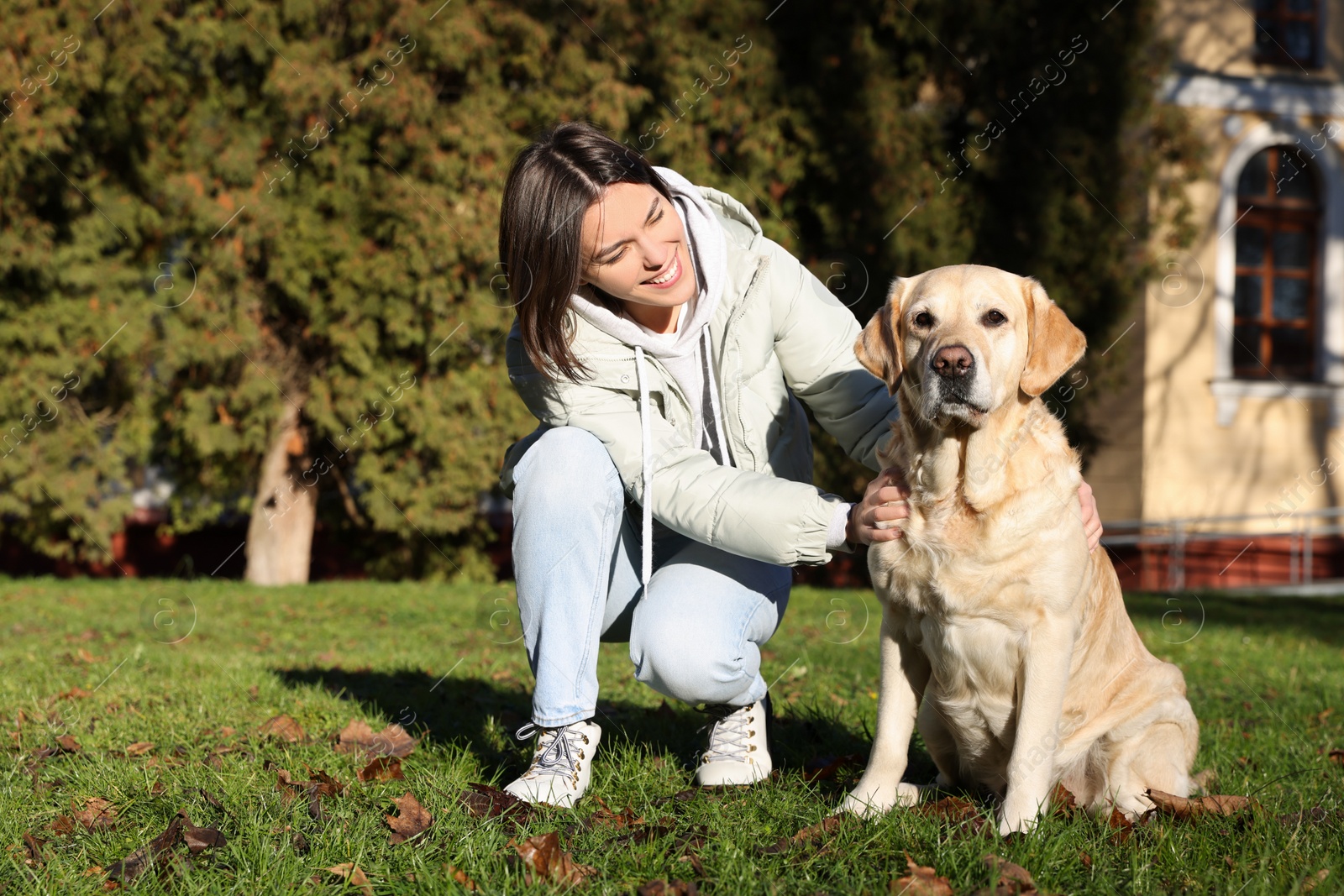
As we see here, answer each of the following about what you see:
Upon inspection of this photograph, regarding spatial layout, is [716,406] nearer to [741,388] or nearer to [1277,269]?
[741,388]

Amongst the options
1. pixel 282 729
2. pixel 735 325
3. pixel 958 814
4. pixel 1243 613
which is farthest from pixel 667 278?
pixel 1243 613

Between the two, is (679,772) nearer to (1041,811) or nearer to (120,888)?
(1041,811)

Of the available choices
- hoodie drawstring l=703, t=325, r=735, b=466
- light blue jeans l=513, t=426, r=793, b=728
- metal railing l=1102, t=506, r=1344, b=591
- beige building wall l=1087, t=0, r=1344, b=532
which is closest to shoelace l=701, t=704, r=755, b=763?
light blue jeans l=513, t=426, r=793, b=728

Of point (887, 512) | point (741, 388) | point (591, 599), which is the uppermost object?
point (741, 388)

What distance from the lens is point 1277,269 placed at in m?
13.4

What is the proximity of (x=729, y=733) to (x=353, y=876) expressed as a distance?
1.20 meters

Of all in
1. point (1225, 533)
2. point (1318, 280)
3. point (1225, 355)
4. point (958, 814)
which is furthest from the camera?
point (1318, 280)

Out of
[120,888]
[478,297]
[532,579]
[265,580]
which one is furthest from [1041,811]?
[265,580]

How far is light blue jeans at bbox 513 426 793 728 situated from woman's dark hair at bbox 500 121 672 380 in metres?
0.27

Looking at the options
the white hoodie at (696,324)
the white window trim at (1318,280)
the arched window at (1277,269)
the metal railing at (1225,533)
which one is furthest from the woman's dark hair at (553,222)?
the arched window at (1277,269)

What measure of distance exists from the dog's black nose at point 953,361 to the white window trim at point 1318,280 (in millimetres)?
11764

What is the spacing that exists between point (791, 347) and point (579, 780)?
1.36 metres

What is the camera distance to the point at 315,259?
9930 millimetres

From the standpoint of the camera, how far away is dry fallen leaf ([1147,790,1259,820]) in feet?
8.86
